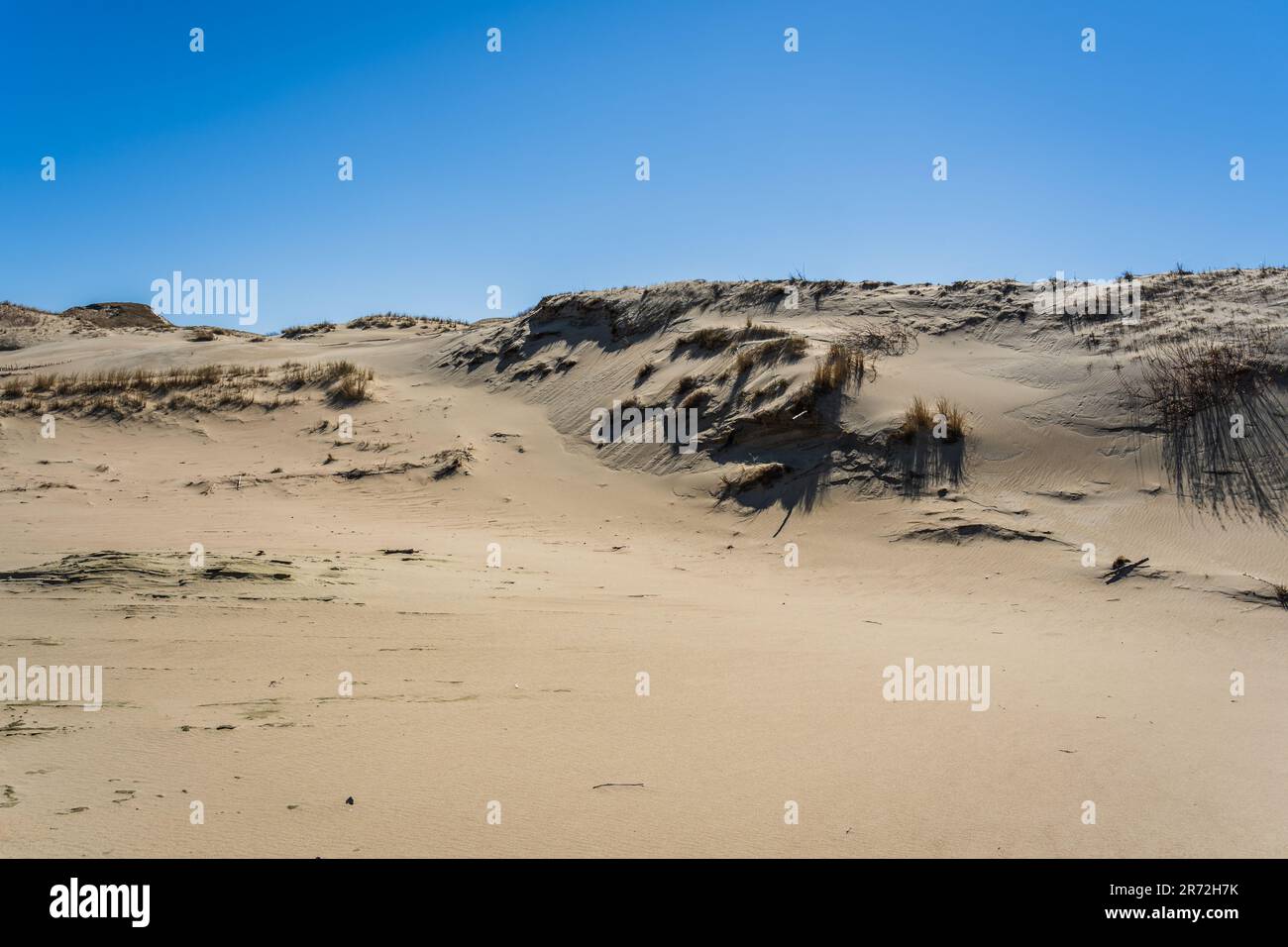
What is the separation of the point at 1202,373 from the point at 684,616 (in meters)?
7.53

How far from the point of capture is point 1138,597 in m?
7.03

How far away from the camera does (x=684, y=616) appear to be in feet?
20.8

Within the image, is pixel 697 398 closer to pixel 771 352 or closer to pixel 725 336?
pixel 771 352

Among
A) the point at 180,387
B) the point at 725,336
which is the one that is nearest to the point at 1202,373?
the point at 725,336

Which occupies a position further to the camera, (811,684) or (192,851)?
(811,684)

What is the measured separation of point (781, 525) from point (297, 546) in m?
5.11

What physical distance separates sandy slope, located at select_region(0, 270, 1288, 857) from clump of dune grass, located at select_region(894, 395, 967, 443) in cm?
20

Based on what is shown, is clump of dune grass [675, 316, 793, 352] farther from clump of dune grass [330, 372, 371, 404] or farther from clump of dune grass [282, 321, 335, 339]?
clump of dune grass [282, 321, 335, 339]

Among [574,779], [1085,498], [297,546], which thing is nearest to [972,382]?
[1085,498]

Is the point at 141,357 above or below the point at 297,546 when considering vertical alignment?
A: above

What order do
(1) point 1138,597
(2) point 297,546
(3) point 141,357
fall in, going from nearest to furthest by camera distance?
(1) point 1138,597 < (2) point 297,546 < (3) point 141,357

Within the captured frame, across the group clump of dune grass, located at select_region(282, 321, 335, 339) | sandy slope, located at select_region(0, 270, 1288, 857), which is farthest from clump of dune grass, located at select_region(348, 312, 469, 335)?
sandy slope, located at select_region(0, 270, 1288, 857)
